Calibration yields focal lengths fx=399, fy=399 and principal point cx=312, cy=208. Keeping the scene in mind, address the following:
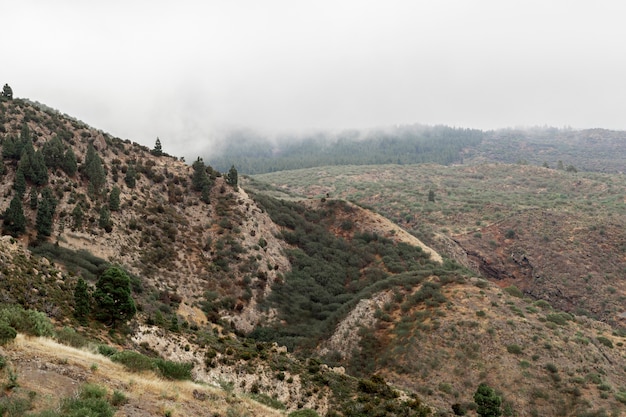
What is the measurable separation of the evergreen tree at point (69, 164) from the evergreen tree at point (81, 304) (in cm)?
2743

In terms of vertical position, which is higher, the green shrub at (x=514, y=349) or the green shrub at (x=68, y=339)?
the green shrub at (x=68, y=339)

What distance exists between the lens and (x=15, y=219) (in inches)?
1447

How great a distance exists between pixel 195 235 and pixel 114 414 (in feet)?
135

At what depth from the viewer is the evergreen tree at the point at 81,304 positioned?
915 inches

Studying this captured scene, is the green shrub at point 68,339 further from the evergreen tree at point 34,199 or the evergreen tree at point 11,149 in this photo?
the evergreen tree at point 11,149

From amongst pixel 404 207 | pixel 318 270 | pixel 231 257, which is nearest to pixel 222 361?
pixel 231 257

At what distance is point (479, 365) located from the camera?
34.2 meters

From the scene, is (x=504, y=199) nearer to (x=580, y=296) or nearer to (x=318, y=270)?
(x=580, y=296)

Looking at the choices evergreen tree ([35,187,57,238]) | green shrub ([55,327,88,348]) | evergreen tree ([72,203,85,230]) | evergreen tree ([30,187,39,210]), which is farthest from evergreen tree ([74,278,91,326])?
evergreen tree ([30,187,39,210])

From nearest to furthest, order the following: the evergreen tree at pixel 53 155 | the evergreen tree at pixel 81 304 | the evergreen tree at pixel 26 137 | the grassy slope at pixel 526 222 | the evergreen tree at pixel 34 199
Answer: the evergreen tree at pixel 81 304, the evergreen tree at pixel 34 199, the evergreen tree at pixel 26 137, the evergreen tree at pixel 53 155, the grassy slope at pixel 526 222

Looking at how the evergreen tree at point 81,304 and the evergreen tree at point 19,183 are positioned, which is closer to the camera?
the evergreen tree at point 81,304

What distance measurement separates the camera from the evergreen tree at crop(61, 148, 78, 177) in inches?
1818

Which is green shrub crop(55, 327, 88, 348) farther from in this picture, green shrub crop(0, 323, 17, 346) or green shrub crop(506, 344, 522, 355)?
green shrub crop(506, 344, 522, 355)

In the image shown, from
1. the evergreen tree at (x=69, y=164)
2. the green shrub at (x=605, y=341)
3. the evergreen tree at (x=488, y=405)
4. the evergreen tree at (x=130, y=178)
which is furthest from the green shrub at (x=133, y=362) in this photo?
the green shrub at (x=605, y=341)
